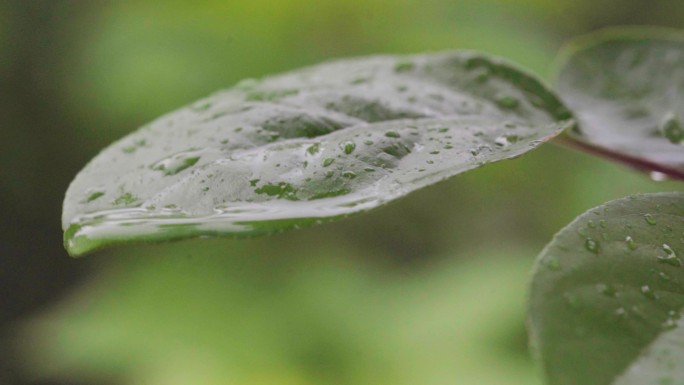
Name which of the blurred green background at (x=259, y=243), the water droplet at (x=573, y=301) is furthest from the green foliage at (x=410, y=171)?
the blurred green background at (x=259, y=243)

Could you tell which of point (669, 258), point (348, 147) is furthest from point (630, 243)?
point (348, 147)

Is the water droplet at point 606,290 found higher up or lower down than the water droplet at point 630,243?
lower down

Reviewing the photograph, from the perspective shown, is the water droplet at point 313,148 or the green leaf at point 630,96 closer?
the water droplet at point 313,148

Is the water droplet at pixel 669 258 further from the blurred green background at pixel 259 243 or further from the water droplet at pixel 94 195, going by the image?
the blurred green background at pixel 259 243

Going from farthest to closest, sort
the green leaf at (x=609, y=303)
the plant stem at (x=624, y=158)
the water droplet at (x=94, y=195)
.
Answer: the plant stem at (x=624, y=158) < the water droplet at (x=94, y=195) < the green leaf at (x=609, y=303)

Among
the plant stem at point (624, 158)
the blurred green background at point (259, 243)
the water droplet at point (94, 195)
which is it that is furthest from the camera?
the blurred green background at point (259, 243)

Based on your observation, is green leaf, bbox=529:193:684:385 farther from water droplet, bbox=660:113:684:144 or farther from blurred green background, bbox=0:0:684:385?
blurred green background, bbox=0:0:684:385

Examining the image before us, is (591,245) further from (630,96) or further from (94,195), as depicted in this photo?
(630,96)

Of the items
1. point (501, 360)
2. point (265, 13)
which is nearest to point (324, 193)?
point (501, 360)

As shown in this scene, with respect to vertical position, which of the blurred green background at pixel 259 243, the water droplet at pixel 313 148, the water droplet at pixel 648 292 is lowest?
the blurred green background at pixel 259 243
